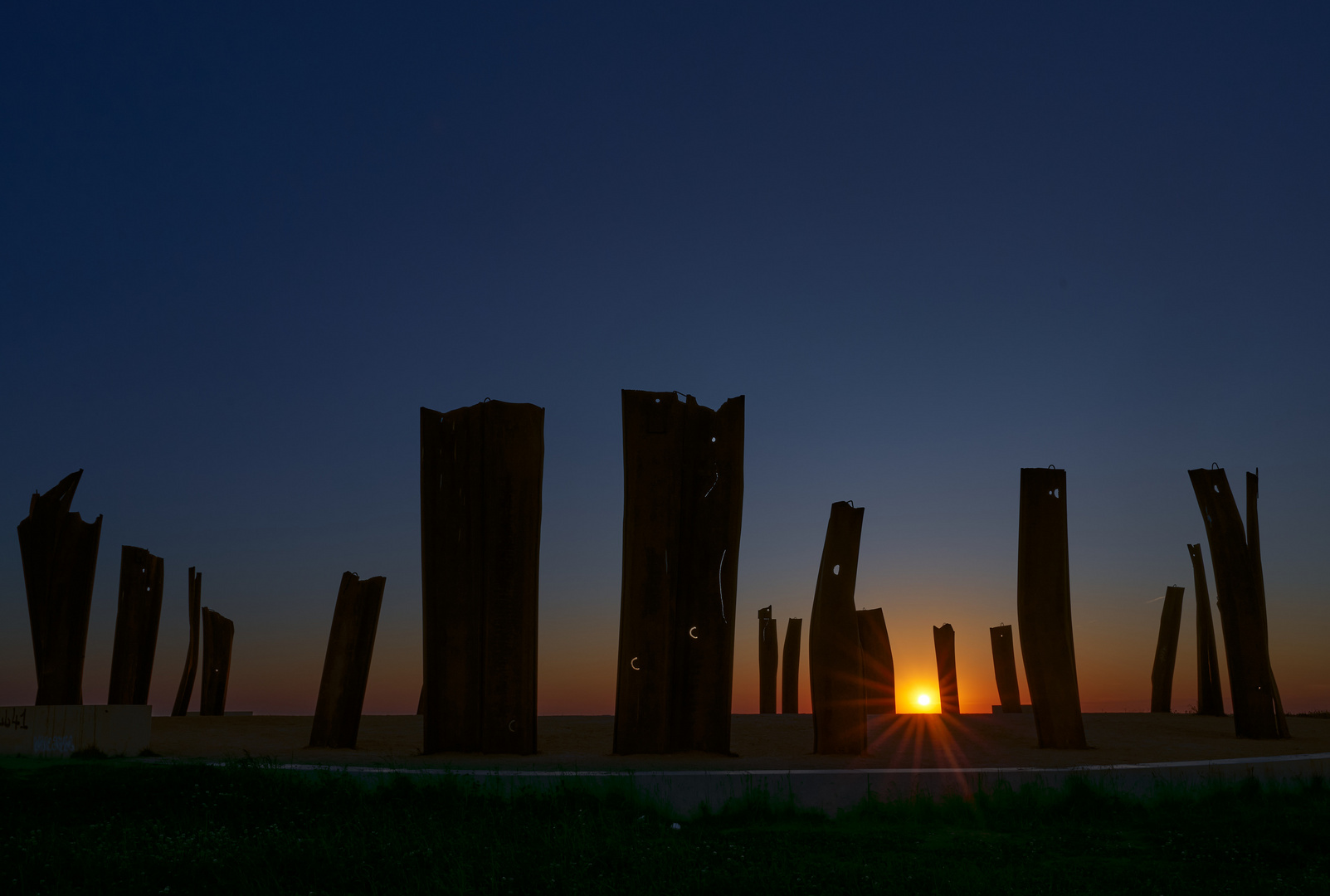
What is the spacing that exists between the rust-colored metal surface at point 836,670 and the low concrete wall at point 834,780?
86.0 inches

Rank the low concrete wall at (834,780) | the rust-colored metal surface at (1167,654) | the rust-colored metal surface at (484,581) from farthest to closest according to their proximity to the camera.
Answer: the rust-colored metal surface at (1167,654) → the rust-colored metal surface at (484,581) → the low concrete wall at (834,780)

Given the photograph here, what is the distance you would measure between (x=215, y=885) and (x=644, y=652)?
5.30 metres

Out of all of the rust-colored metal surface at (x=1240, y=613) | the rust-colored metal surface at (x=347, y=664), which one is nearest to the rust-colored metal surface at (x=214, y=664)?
the rust-colored metal surface at (x=347, y=664)

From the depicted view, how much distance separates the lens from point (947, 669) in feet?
77.1

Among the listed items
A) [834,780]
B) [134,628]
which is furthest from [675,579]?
[134,628]

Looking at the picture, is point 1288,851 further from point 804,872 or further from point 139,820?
point 139,820

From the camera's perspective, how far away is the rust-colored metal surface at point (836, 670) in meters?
11.1

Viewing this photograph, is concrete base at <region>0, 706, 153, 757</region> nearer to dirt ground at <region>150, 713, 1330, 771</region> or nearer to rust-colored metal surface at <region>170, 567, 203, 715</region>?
dirt ground at <region>150, 713, 1330, 771</region>

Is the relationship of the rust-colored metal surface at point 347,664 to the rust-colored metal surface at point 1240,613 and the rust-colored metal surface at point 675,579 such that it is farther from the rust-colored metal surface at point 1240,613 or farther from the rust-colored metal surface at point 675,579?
the rust-colored metal surface at point 1240,613

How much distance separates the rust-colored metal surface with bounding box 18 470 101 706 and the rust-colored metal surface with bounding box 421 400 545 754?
25.6 ft

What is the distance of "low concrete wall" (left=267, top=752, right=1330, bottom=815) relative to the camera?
8070mm

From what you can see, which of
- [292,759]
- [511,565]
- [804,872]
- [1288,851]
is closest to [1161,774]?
[1288,851]

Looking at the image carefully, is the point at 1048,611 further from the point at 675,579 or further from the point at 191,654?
the point at 191,654

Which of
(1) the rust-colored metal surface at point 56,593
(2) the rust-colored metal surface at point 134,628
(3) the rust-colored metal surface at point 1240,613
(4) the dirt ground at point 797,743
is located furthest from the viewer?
(2) the rust-colored metal surface at point 134,628
